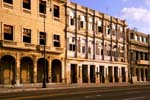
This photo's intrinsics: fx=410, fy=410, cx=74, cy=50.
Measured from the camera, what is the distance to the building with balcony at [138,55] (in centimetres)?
8756

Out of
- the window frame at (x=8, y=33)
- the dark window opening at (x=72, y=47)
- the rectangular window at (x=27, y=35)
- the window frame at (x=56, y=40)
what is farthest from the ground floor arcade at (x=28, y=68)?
the dark window opening at (x=72, y=47)

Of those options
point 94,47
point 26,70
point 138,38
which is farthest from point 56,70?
point 138,38

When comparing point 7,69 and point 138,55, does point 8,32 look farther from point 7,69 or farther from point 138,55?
point 138,55

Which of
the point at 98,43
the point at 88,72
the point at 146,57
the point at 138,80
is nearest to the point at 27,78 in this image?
the point at 88,72

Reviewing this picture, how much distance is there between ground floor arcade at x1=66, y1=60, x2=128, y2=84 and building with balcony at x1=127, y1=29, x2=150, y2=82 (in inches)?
147

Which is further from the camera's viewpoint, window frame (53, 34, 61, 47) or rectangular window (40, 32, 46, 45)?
window frame (53, 34, 61, 47)

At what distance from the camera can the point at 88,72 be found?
225ft

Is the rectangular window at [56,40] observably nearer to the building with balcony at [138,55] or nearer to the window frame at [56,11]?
the window frame at [56,11]

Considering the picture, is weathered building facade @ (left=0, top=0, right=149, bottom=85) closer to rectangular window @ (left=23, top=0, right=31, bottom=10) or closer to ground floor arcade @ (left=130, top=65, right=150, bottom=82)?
rectangular window @ (left=23, top=0, right=31, bottom=10)

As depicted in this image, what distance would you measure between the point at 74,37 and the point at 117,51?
18237mm

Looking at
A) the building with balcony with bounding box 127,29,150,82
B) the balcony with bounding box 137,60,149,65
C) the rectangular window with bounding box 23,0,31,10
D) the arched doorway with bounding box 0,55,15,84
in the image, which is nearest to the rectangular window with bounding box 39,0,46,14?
the rectangular window with bounding box 23,0,31,10

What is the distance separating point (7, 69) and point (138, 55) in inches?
1837

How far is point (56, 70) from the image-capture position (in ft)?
202

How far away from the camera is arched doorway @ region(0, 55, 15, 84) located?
5004 centimetres
